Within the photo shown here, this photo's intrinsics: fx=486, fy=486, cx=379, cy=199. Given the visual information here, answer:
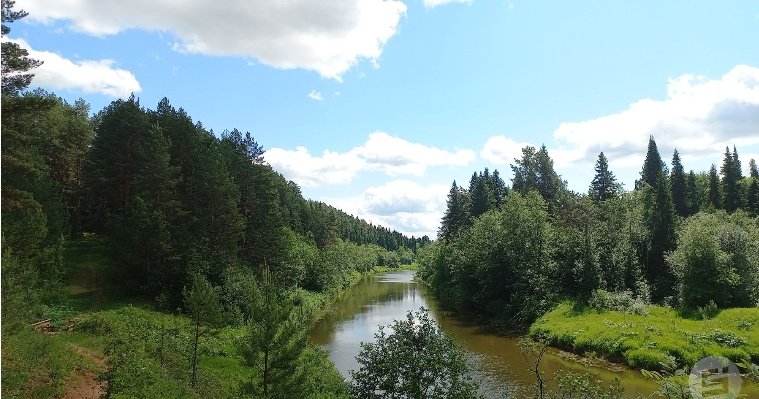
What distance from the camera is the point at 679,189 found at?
263 ft

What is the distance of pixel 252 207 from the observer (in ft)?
180

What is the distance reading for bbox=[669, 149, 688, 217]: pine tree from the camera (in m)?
79.4

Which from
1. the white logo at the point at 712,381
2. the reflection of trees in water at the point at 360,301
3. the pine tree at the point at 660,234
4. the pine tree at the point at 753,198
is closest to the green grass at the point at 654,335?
the pine tree at the point at 660,234

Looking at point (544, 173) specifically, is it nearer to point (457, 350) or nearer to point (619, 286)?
point (619, 286)

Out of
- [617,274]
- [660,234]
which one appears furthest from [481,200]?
[617,274]

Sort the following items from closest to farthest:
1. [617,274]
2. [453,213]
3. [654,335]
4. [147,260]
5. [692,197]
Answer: [654,335]
[147,260]
[617,274]
[692,197]
[453,213]

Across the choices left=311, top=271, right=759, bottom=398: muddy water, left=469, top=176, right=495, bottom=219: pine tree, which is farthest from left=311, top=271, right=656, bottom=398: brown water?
left=469, top=176, right=495, bottom=219: pine tree

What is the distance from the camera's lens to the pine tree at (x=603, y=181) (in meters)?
77.8

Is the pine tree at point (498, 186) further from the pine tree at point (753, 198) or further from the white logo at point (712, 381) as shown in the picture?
the white logo at point (712, 381)

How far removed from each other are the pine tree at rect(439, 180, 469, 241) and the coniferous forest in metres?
11.8

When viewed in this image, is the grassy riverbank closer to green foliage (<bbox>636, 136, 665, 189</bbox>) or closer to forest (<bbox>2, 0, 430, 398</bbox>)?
forest (<bbox>2, 0, 430, 398</bbox>)

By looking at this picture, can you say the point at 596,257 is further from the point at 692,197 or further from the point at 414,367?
the point at 692,197

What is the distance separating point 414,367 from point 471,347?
23.0 metres

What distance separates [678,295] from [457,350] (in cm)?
3531
